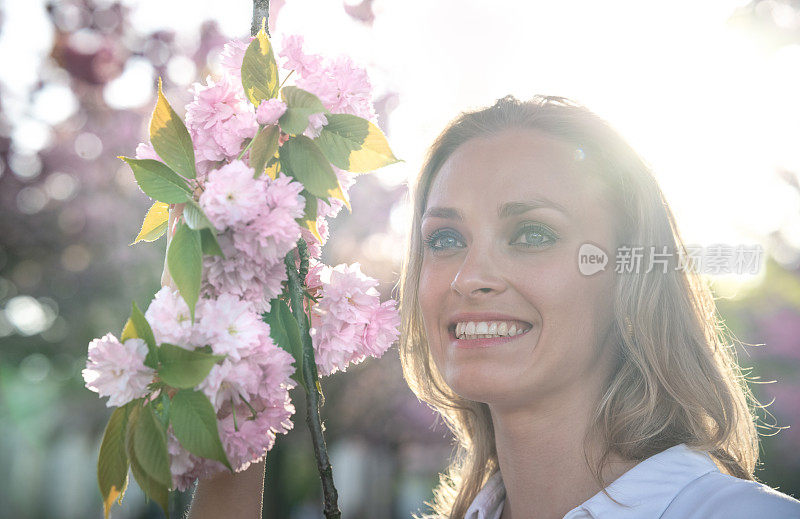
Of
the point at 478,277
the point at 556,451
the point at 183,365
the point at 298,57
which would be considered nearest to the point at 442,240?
the point at 478,277

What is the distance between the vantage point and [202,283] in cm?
128

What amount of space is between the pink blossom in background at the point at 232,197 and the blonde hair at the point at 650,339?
101cm

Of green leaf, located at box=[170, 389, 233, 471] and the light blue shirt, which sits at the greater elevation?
green leaf, located at box=[170, 389, 233, 471]

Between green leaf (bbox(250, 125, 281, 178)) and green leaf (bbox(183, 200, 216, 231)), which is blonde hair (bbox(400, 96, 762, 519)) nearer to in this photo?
green leaf (bbox(250, 125, 281, 178))

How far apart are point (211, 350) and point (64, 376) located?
4874 millimetres

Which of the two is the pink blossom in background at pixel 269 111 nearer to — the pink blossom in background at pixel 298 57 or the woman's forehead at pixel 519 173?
the pink blossom in background at pixel 298 57

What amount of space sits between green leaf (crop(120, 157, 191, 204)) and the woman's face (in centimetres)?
76

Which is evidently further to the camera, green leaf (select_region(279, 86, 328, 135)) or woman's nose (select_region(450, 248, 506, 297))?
woman's nose (select_region(450, 248, 506, 297))

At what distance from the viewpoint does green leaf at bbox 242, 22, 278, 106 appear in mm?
1360

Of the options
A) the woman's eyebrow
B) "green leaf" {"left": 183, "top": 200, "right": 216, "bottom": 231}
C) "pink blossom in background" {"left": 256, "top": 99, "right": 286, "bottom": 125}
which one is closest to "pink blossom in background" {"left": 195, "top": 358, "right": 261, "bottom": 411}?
"green leaf" {"left": 183, "top": 200, "right": 216, "bottom": 231}

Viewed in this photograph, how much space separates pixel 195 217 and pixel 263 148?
0.20 m

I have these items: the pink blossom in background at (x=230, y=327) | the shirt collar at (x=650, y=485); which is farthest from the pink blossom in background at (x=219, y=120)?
the shirt collar at (x=650, y=485)

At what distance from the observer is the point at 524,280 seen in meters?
1.73

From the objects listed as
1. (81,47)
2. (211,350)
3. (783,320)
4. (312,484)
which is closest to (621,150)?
(211,350)
